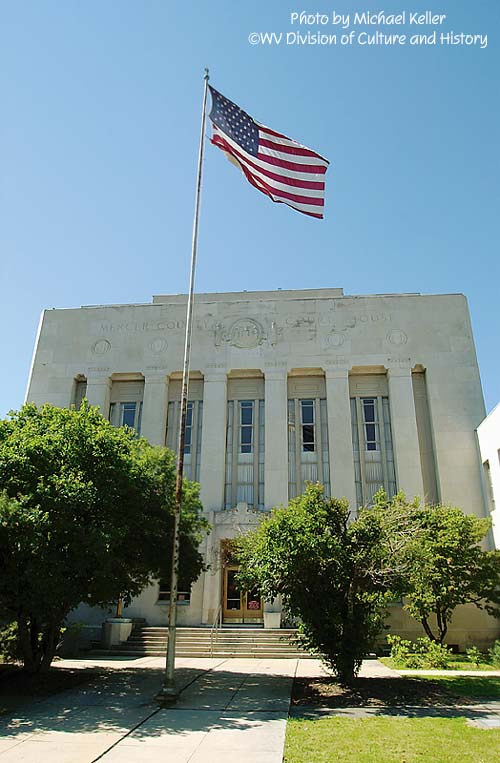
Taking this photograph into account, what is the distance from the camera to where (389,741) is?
335 inches

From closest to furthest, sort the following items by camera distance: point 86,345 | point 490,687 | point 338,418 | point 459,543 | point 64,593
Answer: point 64,593
point 490,687
point 459,543
point 338,418
point 86,345

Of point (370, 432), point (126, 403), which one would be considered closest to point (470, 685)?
point (370, 432)

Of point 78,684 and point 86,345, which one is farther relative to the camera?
point 86,345

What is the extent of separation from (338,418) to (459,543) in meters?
8.38

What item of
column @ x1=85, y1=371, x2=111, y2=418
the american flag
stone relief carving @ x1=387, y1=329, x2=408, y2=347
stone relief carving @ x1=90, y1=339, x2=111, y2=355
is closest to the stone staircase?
column @ x1=85, y1=371, x2=111, y2=418

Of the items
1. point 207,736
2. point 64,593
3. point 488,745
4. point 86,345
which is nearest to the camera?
point 488,745

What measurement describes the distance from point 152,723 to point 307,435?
18371mm

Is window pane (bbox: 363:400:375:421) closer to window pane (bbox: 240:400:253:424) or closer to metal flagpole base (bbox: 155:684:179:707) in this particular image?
window pane (bbox: 240:400:253:424)

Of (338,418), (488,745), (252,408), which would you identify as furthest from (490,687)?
(252,408)

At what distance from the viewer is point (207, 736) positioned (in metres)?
9.09

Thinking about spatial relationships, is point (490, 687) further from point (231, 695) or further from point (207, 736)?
point (207, 736)

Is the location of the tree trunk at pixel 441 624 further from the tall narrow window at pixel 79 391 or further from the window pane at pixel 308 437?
the tall narrow window at pixel 79 391

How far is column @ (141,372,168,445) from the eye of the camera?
27.2 meters

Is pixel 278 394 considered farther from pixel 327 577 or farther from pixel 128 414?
pixel 327 577
